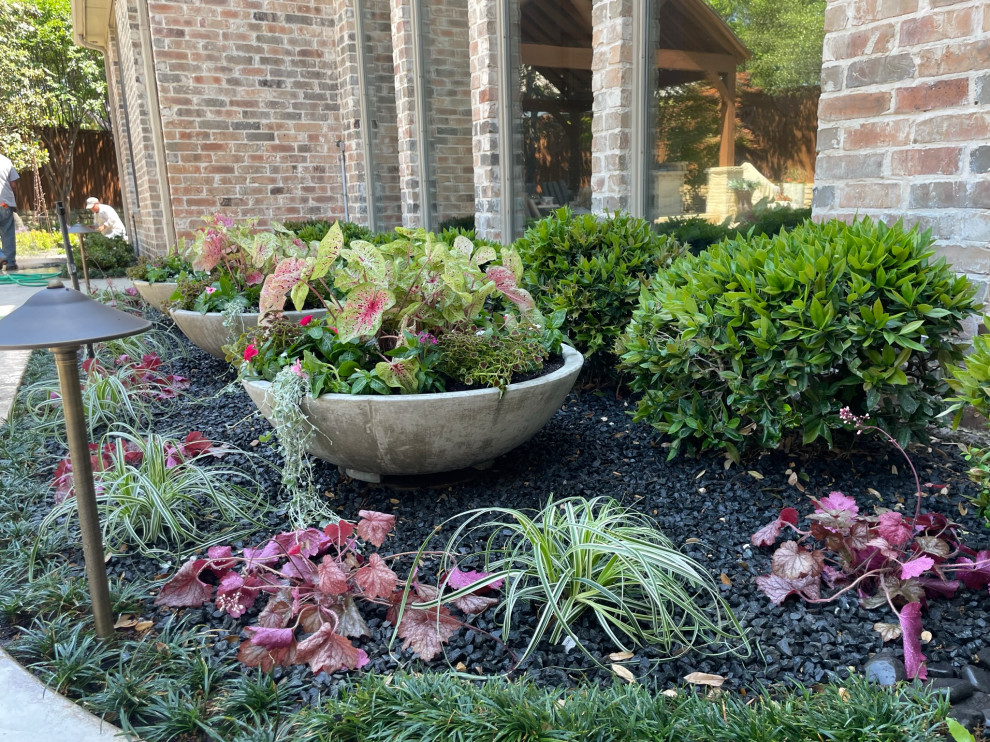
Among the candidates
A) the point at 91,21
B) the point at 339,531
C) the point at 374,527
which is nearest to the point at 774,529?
the point at 374,527

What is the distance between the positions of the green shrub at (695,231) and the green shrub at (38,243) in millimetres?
17540

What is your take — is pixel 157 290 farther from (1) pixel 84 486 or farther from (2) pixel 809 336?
(2) pixel 809 336

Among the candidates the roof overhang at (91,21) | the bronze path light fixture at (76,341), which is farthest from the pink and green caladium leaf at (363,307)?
the roof overhang at (91,21)

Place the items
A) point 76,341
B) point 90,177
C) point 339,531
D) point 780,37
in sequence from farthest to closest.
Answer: point 90,177, point 780,37, point 339,531, point 76,341

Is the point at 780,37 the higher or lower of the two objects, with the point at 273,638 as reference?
higher

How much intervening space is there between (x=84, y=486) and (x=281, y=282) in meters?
1.06

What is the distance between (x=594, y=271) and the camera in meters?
3.75

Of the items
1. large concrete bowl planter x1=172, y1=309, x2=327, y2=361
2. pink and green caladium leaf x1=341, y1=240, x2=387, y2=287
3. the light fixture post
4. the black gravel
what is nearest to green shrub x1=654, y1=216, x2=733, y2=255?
the black gravel

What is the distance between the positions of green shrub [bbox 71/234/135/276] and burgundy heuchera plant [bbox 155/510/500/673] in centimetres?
1108

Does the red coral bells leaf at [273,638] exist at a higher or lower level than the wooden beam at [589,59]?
lower

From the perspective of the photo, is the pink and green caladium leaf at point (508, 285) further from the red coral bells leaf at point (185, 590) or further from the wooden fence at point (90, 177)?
the wooden fence at point (90, 177)

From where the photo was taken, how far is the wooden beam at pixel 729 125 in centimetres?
389

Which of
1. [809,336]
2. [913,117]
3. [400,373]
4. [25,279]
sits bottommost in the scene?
[25,279]

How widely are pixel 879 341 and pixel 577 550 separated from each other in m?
1.36
